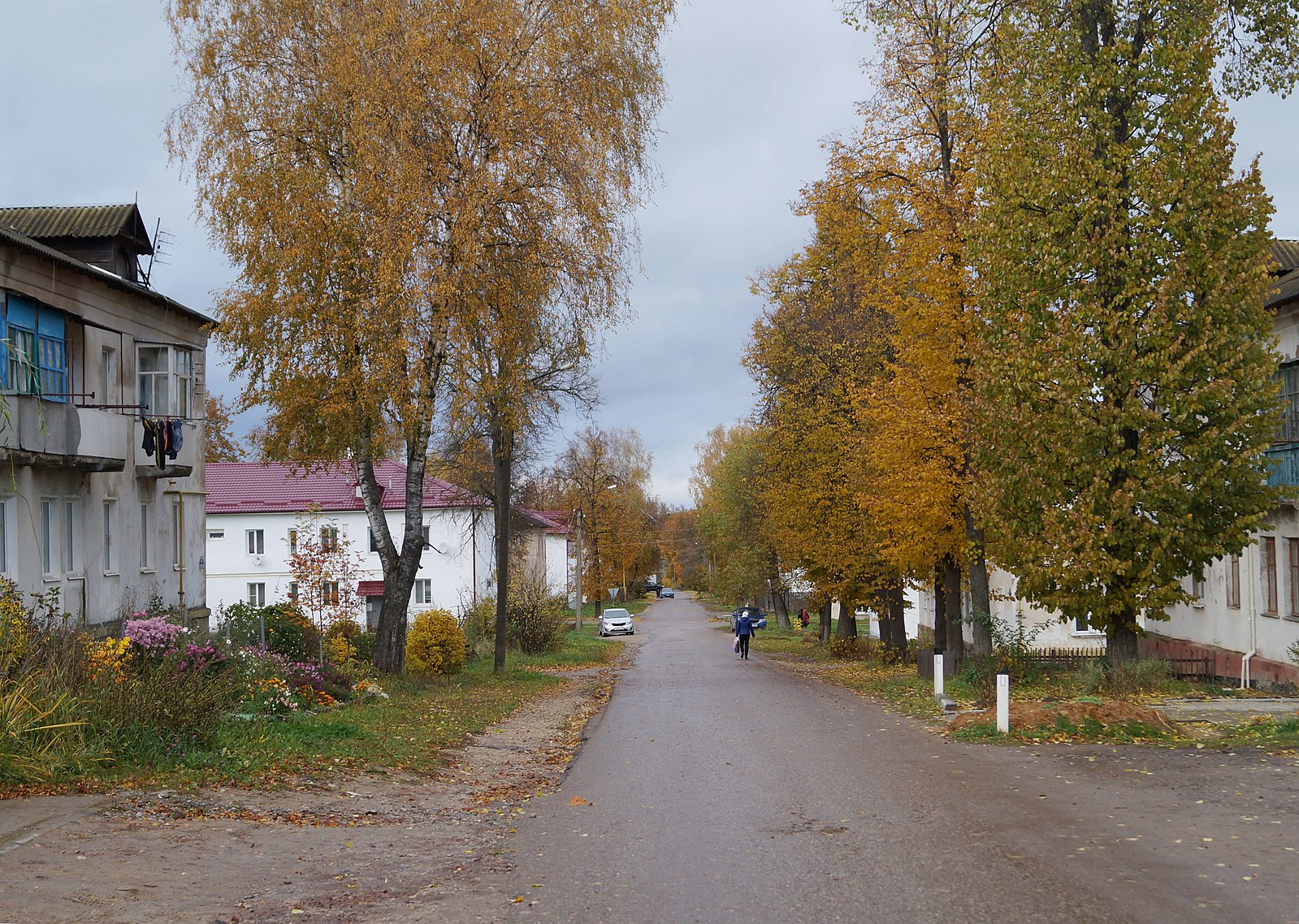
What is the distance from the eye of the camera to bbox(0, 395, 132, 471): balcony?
19000 millimetres

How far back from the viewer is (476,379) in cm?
2266

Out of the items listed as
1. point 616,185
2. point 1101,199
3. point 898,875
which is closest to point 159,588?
point 616,185

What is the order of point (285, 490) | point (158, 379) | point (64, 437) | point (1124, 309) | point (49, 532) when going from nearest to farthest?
point (1124, 309) → point (64, 437) → point (49, 532) → point (158, 379) → point (285, 490)

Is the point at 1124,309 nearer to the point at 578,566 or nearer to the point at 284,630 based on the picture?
the point at 284,630

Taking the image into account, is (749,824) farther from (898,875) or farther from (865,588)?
(865,588)

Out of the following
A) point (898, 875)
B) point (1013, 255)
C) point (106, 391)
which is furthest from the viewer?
point (106, 391)

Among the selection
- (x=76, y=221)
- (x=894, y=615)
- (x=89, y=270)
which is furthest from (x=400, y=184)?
(x=894, y=615)

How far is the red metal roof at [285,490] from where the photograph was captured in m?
57.0

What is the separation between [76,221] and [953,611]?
21985mm

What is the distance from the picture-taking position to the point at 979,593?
81.8 ft

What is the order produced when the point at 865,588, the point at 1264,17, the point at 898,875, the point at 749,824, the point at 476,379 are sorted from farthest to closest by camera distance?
the point at 865,588 → the point at 476,379 → the point at 1264,17 → the point at 749,824 → the point at 898,875

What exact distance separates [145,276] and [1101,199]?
2101 centimetres

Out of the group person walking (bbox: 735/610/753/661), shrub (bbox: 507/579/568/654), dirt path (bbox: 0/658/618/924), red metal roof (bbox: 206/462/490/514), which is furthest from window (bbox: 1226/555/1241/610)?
red metal roof (bbox: 206/462/490/514)

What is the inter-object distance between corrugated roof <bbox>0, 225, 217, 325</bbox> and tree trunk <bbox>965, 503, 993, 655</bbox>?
52.6 ft
